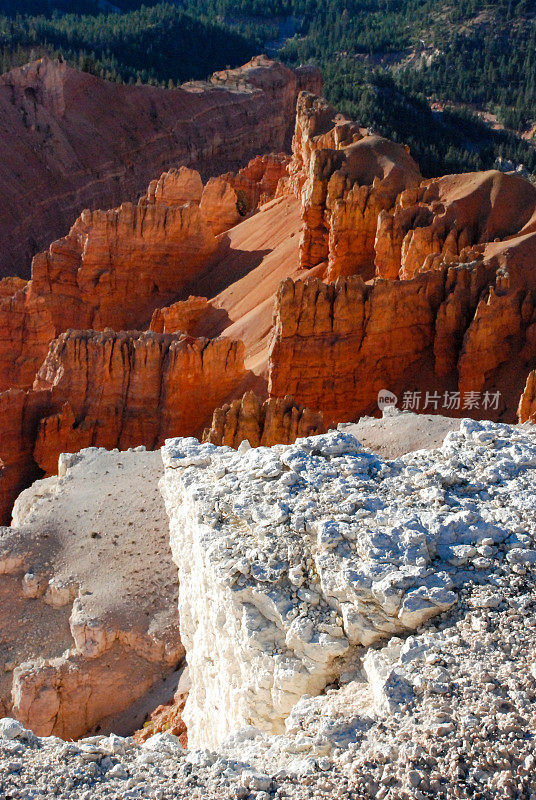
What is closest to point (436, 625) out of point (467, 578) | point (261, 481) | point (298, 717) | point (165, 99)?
point (467, 578)

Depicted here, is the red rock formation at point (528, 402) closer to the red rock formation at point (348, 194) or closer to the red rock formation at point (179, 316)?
the red rock formation at point (348, 194)

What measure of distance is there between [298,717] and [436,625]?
175 cm

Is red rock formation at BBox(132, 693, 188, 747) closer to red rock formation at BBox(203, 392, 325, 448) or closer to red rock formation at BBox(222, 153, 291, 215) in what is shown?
red rock formation at BBox(203, 392, 325, 448)

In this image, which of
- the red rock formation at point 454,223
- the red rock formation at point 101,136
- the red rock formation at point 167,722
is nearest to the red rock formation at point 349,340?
the red rock formation at point 454,223

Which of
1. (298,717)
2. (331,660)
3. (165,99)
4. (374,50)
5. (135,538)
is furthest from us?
(374,50)

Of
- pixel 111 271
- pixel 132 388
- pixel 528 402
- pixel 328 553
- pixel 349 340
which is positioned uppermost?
pixel 328 553

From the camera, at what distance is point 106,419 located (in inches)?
1292

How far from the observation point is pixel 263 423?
24875 mm

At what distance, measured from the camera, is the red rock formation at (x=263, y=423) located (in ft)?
79.4

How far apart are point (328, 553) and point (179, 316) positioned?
3438 cm

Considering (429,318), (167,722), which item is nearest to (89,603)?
(167,722)

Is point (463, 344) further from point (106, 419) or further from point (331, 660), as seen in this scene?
point (331, 660)

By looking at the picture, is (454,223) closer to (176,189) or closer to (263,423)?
(263,423)

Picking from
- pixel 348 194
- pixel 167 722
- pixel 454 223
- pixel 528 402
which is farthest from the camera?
pixel 348 194
